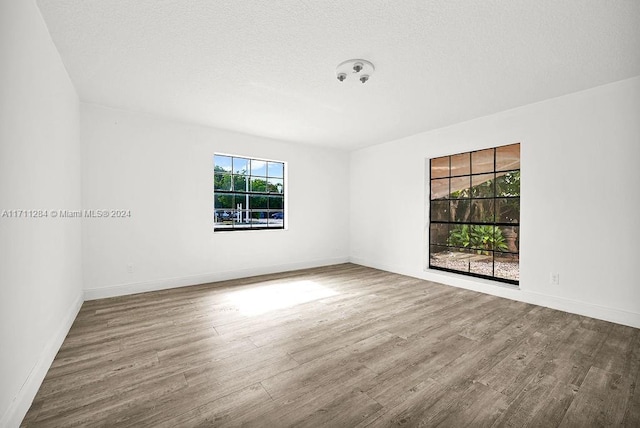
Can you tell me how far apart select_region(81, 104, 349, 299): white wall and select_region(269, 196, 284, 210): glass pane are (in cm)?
18

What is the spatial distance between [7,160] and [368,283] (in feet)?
13.8

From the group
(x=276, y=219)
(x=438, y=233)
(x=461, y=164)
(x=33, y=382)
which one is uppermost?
(x=461, y=164)

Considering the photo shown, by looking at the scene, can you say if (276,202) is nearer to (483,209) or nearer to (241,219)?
(241,219)

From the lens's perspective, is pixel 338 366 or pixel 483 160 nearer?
pixel 338 366

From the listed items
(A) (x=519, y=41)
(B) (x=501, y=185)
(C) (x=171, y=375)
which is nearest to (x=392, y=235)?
(B) (x=501, y=185)

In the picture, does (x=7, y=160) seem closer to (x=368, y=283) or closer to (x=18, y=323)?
(x=18, y=323)

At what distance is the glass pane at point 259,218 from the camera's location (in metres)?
5.23

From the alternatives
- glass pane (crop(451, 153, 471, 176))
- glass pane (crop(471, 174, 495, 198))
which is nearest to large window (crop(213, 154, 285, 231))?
glass pane (crop(451, 153, 471, 176))

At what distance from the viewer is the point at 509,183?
16.7 ft

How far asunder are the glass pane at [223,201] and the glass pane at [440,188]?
3.60 metres

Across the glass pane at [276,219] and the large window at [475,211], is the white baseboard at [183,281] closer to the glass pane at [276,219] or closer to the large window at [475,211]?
Result: the glass pane at [276,219]

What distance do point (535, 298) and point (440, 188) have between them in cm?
226

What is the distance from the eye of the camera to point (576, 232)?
3.26m

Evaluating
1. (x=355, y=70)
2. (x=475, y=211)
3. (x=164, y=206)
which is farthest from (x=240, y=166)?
(x=475, y=211)
